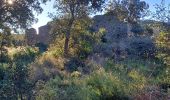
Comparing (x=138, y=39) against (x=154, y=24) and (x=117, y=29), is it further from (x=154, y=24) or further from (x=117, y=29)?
(x=154, y=24)

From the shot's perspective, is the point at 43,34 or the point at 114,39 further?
the point at 43,34

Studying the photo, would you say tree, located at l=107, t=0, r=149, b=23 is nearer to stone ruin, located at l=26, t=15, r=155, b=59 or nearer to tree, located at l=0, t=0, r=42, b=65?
stone ruin, located at l=26, t=15, r=155, b=59

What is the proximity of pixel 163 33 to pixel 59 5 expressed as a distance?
17477mm

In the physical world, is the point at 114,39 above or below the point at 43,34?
below

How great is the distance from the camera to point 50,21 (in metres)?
34.3

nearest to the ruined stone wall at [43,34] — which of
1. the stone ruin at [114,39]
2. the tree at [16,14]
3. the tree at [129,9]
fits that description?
the stone ruin at [114,39]

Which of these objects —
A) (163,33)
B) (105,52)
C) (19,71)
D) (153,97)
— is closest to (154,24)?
(163,33)

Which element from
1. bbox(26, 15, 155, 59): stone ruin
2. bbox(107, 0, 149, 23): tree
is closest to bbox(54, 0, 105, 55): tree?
bbox(26, 15, 155, 59): stone ruin

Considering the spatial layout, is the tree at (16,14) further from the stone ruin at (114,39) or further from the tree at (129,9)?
the tree at (129,9)

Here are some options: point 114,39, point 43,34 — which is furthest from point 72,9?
point 43,34

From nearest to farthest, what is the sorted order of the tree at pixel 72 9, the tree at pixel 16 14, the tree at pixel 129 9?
the tree at pixel 16 14
the tree at pixel 72 9
the tree at pixel 129 9

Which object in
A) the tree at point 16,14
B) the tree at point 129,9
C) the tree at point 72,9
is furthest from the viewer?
the tree at point 129,9

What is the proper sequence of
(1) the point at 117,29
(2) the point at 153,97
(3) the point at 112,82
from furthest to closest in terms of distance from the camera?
(1) the point at 117,29, (3) the point at 112,82, (2) the point at 153,97

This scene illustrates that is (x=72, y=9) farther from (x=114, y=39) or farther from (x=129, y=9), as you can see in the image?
(x=129, y=9)
